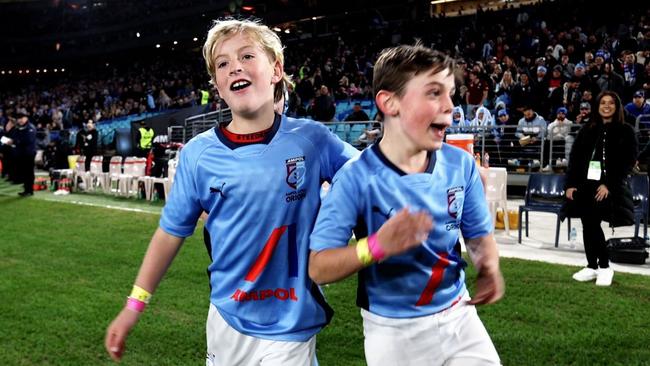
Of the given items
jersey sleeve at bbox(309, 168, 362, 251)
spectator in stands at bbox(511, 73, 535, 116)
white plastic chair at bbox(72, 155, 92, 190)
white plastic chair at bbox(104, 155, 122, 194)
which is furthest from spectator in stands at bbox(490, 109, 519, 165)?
jersey sleeve at bbox(309, 168, 362, 251)

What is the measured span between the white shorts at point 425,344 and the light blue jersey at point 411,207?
4 centimetres

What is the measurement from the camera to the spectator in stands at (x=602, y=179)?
261 inches

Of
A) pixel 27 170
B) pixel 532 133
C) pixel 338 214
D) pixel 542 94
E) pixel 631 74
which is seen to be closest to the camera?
pixel 338 214

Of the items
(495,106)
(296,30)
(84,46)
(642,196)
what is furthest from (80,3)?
(642,196)

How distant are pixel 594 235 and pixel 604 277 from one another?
1.50ft

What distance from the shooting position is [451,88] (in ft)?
6.68

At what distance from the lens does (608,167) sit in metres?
6.75

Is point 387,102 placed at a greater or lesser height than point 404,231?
greater

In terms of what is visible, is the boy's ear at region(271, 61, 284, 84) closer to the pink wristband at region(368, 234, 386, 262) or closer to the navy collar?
the navy collar

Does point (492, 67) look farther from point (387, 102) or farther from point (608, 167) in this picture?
point (387, 102)

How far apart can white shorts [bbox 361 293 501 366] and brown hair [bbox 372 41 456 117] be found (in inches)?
28.5

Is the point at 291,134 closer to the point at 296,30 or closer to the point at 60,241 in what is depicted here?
the point at 60,241

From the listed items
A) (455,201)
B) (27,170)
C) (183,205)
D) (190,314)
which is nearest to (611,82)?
(190,314)

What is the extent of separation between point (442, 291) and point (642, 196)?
7.77 meters
